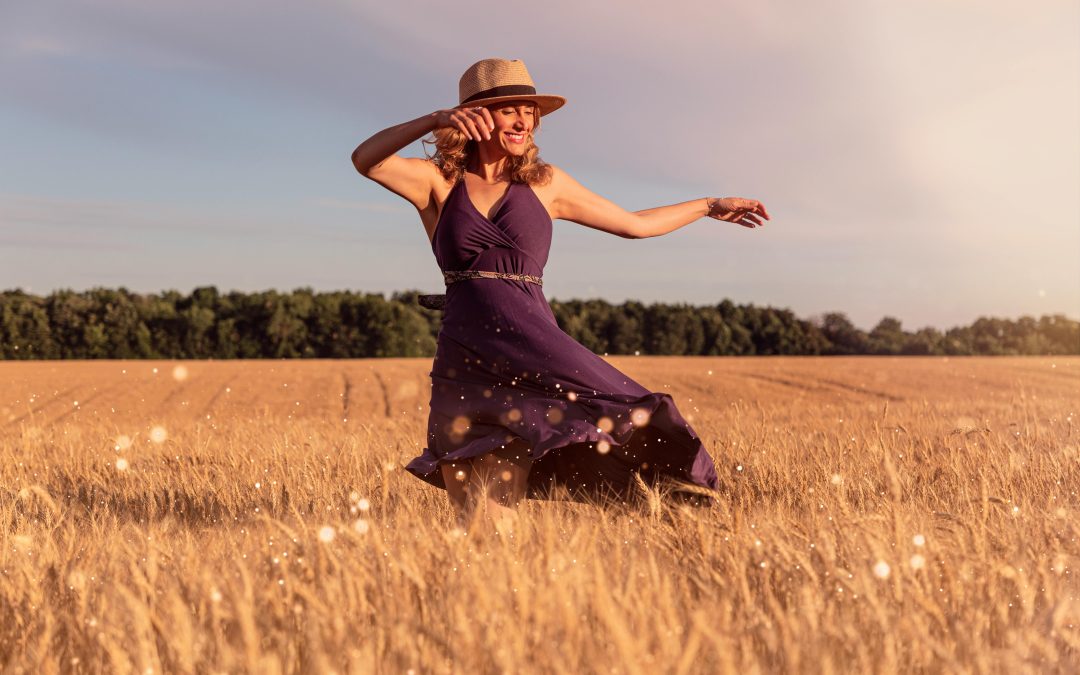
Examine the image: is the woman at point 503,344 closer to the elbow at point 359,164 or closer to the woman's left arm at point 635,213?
the elbow at point 359,164

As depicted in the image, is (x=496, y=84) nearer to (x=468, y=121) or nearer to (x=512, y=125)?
(x=512, y=125)

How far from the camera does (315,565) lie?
2.36 m

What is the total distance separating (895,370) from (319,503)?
72.6 feet

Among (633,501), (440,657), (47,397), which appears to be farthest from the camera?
(47,397)

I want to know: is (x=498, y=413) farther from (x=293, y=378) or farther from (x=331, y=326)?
(x=331, y=326)

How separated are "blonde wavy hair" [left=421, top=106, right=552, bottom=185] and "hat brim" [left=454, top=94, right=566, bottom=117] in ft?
0.21

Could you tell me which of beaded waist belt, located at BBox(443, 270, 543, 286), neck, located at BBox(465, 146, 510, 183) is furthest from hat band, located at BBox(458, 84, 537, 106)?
beaded waist belt, located at BBox(443, 270, 543, 286)

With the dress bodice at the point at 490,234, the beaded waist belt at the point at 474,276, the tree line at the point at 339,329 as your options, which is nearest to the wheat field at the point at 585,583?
the beaded waist belt at the point at 474,276

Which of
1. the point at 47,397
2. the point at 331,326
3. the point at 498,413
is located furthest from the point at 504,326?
the point at 331,326

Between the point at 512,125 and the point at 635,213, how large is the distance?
2.55 ft

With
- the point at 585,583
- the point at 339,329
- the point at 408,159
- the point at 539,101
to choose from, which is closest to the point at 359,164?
the point at 408,159

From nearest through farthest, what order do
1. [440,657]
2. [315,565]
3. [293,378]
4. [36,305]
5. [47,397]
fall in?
[440,657], [315,565], [47,397], [293,378], [36,305]

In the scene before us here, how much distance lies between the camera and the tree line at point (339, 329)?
1692 inches

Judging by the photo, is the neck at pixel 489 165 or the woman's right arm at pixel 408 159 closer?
the woman's right arm at pixel 408 159
